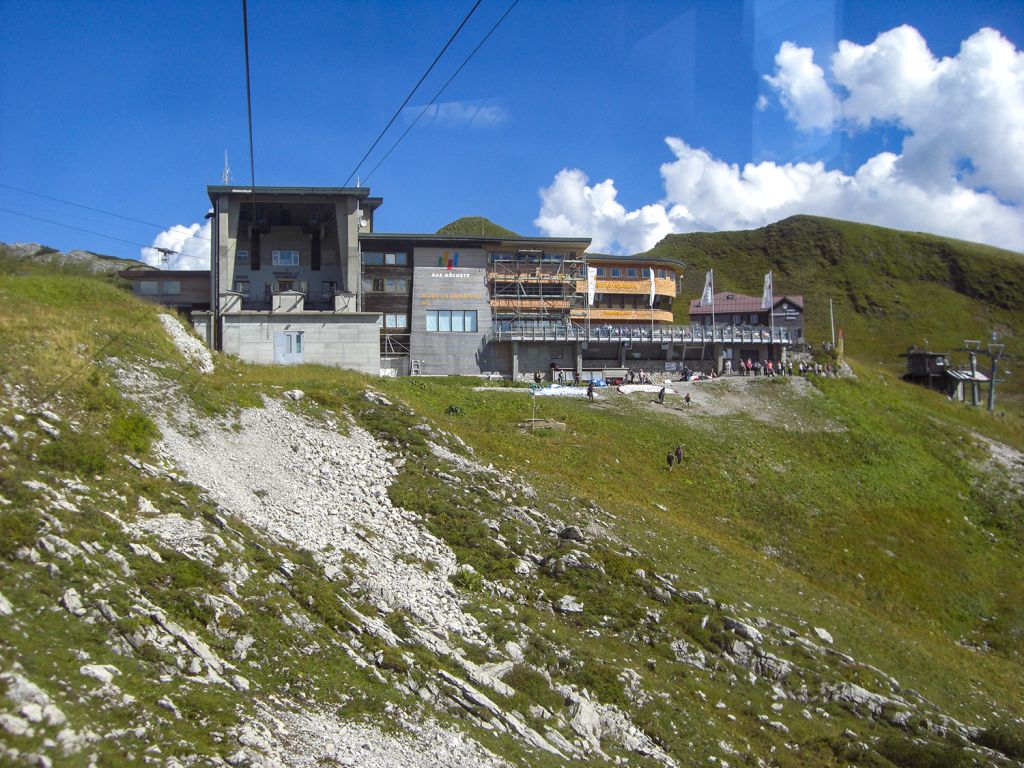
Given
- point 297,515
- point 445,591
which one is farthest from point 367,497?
point 445,591

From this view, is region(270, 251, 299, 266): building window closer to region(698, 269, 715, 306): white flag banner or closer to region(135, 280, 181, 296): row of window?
region(135, 280, 181, 296): row of window

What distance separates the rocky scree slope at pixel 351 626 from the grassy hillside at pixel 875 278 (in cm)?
10983

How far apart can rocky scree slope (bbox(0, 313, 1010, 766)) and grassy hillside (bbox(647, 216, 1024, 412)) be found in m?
110

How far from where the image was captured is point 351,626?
54.6 feet

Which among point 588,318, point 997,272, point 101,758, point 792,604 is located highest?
point 997,272

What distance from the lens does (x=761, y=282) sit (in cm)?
17000

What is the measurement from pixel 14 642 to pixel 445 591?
10628 millimetres

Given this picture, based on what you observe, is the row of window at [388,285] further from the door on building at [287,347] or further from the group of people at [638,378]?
the group of people at [638,378]

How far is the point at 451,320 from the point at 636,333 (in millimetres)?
15464

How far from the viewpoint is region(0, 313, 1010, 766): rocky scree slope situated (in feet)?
39.1

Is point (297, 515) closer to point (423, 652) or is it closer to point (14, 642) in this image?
point (423, 652)

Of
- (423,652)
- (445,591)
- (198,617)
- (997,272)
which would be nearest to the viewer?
(198,617)

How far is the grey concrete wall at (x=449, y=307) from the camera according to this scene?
59.1 m

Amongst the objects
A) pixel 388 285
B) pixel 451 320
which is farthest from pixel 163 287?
pixel 451 320
